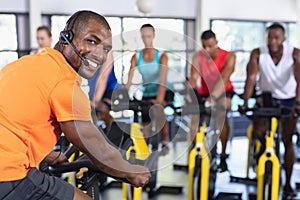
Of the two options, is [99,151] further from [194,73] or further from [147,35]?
[194,73]

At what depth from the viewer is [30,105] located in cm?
149

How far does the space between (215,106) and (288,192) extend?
1166 mm

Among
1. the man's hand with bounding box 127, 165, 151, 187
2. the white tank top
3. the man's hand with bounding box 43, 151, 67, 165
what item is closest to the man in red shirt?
the white tank top

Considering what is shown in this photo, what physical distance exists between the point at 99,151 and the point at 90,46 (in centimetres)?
39

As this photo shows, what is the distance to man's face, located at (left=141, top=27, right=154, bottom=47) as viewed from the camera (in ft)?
6.37

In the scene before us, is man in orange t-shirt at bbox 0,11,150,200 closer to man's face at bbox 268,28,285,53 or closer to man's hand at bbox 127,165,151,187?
man's hand at bbox 127,165,151,187

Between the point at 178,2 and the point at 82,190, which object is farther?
the point at 178,2

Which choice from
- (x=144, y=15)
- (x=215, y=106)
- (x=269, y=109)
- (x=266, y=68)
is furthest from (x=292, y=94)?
(x=144, y=15)

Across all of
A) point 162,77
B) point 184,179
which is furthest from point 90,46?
point 184,179

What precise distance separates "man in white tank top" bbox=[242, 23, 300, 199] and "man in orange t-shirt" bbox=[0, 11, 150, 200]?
88.8 inches

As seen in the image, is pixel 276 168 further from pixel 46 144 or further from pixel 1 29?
pixel 1 29

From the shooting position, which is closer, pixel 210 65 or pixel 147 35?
pixel 147 35

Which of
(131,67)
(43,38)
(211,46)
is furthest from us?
(43,38)

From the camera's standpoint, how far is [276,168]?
10.7ft
